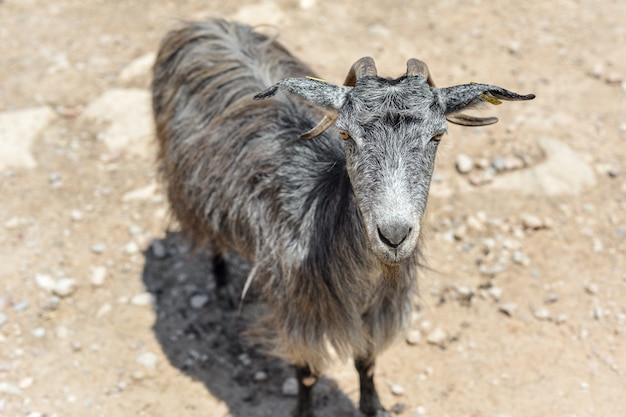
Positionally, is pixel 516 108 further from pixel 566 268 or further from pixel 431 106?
pixel 431 106

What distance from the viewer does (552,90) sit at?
7.94 metres

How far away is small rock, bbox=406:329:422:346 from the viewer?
599cm

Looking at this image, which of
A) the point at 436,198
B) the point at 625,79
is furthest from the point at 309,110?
the point at 625,79

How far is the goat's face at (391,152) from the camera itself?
11.4 feet

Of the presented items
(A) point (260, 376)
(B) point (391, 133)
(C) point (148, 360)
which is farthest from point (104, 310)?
(B) point (391, 133)

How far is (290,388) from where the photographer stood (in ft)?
18.9

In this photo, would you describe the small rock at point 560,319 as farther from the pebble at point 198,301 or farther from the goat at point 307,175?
the pebble at point 198,301

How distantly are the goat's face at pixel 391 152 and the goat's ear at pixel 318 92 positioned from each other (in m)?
0.05

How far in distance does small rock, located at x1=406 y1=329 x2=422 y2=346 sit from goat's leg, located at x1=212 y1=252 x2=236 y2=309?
1.69 metres

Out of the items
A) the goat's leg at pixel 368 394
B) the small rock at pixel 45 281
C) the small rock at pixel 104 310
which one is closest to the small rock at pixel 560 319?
the goat's leg at pixel 368 394

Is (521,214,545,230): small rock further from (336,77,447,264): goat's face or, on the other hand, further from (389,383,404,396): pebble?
(336,77,447,264): goat's face

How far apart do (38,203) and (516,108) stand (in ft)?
17.6

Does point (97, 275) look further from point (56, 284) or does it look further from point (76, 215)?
point (76, 215)

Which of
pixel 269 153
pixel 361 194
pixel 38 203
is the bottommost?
pixel 38 203
